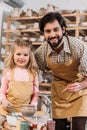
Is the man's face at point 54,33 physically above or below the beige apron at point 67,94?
above

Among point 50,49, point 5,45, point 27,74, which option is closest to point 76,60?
point 50,49

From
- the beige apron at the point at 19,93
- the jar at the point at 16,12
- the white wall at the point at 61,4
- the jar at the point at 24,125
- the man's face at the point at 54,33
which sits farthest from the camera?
the white wall at the point at 61,4

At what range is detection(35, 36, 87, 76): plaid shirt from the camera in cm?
165

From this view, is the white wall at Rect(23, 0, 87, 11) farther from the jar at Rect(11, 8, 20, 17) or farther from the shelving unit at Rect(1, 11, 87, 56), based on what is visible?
the jar at Rect(11, 8, 20, 17)

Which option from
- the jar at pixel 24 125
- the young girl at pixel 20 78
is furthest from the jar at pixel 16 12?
the jar at pixel 24 125

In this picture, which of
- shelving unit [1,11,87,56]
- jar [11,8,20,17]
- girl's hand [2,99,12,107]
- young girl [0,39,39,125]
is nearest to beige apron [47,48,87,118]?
young girl [0,39,39,125]

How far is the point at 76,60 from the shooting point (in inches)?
65.8

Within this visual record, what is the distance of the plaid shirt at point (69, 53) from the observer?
165 cm

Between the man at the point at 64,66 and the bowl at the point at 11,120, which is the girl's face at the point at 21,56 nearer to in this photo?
the man at the point at 64,66

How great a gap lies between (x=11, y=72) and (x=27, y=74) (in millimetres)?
94

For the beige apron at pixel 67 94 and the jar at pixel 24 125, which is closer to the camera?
the jar at pixel 24 125

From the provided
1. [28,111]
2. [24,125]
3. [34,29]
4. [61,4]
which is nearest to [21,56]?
[28,111]

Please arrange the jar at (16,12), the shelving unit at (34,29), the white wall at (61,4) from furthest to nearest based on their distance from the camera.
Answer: the white wall at (61,4), the jar at (16,12), the shelving unit at (34,29)

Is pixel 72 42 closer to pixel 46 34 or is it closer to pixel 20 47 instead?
pixel 46 34
